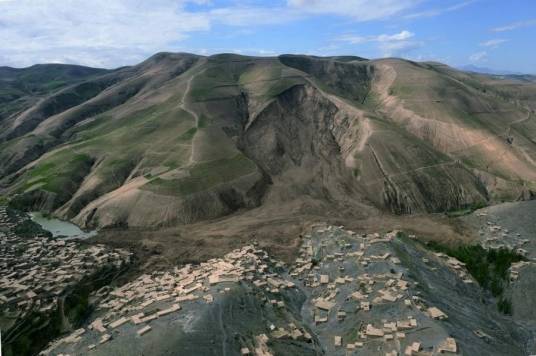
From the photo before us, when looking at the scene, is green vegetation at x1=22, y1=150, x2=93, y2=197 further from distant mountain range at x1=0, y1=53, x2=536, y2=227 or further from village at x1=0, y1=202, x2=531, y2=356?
village at x1=0, y1=202, x2=531, y2=356

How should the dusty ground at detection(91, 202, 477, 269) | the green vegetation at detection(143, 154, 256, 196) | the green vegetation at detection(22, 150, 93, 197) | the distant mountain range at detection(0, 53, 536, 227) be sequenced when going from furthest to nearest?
the green vegetation at detection(22, 150, 93, 197) → the distant mountain range at detection(0, 53, 536, 227) → the green vegetation at detection(143, 154, 256, 196) → the dusty ground at detection(91, 202, 477, 269)

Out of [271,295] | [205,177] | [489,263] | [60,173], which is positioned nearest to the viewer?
[271,295]

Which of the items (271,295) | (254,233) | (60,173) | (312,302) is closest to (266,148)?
(254,233)

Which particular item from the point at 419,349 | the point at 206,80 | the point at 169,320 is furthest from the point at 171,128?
the point at 419,349

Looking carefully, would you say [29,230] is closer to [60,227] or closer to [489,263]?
[60,227]

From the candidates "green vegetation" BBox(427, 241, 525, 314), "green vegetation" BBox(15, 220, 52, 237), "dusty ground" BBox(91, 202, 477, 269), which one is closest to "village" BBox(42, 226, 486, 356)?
"green vegetation" BBox(427, 241, 525, 314)

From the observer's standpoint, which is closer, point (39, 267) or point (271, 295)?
point (271, 295)
